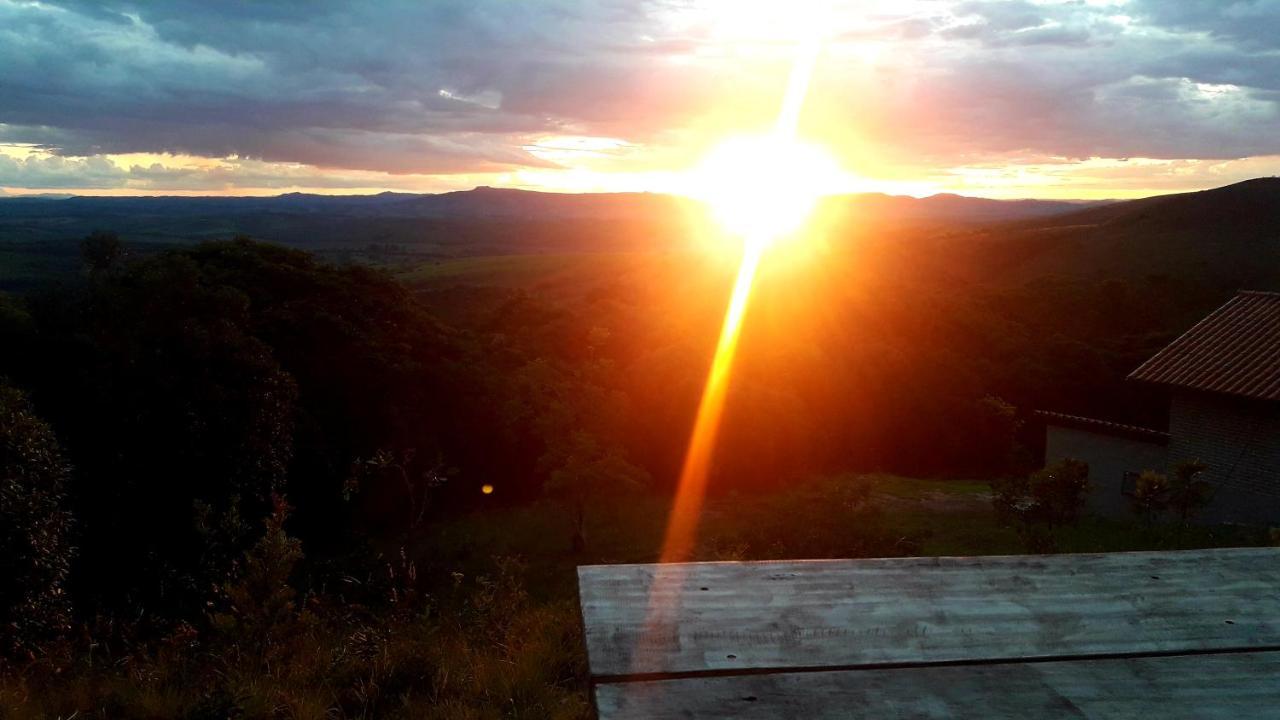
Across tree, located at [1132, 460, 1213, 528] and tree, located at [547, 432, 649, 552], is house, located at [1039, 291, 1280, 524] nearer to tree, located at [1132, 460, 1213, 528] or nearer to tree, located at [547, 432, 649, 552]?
tree, located at [1132, 460, 1213, 528]

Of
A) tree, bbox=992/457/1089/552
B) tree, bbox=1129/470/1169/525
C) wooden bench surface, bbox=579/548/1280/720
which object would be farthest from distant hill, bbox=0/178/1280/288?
wooden bench surface, bbox=579/548/1280/720

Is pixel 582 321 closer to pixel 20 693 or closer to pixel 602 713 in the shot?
pixel 20 693

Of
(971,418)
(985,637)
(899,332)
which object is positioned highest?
(985,637)

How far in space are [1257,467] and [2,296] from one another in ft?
83.8

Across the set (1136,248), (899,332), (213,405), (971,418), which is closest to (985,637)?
(213,405)

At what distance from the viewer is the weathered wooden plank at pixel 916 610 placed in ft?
5.12

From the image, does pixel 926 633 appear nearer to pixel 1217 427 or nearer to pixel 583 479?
pixel 583 479

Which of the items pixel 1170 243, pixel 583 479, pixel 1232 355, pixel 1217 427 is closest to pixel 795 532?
pixel 583 479

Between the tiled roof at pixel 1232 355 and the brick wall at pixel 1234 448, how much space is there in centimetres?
34

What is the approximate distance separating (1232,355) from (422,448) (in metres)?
17.4

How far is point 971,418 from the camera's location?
84.7 ft

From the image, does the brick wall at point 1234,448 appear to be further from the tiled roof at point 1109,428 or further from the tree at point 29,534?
the tree at point 29,534

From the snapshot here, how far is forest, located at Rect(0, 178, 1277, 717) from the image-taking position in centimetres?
443

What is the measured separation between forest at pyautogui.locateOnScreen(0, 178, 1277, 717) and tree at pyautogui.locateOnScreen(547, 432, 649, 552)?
98mm
